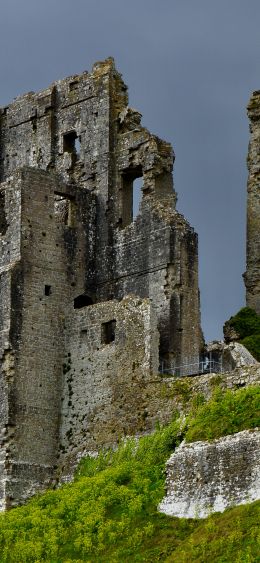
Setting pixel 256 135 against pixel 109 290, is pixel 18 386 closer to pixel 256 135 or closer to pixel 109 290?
pixel 109 290

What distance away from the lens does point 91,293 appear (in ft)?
173

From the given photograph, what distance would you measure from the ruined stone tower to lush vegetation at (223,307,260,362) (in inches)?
69.7

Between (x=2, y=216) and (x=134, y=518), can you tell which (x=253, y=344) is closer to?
(x=2, y=216)

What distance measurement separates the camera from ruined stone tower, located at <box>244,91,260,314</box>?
5569cm

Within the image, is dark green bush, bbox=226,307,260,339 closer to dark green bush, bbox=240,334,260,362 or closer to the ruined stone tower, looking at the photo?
dark green bush, bbox=240,334,260,362

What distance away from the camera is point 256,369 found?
44.3m

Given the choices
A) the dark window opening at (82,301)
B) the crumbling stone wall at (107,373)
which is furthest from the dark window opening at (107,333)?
the dark window opening at (82,301)

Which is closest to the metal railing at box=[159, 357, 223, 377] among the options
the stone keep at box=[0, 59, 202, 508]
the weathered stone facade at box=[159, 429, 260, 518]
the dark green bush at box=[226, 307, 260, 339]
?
the stone keep at box=[0, 59, 202, 508]

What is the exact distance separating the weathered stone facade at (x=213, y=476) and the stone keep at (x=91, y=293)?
17.2 ft

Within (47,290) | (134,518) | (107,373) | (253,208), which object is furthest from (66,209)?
(134,518)

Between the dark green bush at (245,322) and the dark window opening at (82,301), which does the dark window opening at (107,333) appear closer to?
the dark window opening at (82,301)

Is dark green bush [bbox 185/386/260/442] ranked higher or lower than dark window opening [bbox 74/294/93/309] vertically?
lower

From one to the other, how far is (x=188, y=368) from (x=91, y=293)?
13.6ft

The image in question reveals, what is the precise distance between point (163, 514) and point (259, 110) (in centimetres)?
1805
